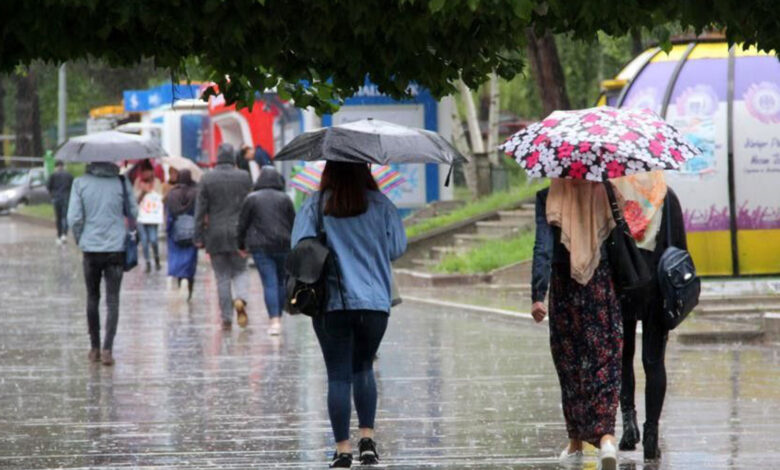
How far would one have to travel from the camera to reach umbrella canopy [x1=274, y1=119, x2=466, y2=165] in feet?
29.3

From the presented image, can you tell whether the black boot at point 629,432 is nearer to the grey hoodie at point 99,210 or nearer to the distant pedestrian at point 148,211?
the grey hoodie at point 99,210

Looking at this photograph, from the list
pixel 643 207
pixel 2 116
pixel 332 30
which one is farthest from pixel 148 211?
pixel 2 116

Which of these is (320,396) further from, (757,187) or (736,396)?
(757,187)

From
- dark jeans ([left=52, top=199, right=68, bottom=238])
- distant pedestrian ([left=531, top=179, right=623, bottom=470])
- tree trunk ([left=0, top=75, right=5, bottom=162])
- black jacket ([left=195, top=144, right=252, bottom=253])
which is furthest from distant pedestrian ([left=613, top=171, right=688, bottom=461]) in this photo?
tree trunk ([left=0, top=75, right=5, bottom=162])

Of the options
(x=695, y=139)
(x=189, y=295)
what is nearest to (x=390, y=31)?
(x=695, y=139)

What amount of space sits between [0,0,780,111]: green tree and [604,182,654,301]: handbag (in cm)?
111

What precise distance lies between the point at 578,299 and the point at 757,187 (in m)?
9.78

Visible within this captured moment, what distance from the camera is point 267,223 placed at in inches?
643

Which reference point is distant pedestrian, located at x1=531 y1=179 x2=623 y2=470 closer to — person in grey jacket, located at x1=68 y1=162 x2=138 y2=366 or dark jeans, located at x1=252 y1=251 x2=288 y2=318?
person in grey jacket, located at x1=68 y1=162 x2=138 y2=366

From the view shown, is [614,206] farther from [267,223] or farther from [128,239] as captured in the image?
[267,223]

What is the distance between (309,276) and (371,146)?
78 centimetres

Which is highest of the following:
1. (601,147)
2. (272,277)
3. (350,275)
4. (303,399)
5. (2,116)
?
(2,116)

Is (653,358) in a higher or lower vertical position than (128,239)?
lower

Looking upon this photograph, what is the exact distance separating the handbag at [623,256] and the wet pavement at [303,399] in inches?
38.2
